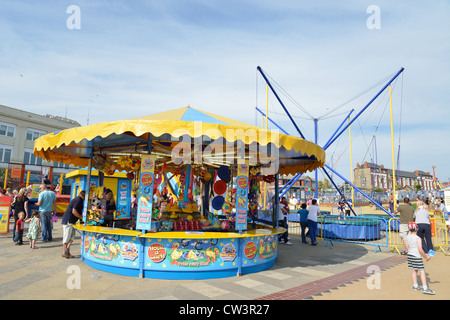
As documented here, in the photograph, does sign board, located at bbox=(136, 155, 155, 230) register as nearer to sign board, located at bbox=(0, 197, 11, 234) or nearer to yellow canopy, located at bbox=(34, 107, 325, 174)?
yellow canopy, located at bbox=(34, 107, 325, 174)

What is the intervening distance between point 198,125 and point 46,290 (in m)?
4.06

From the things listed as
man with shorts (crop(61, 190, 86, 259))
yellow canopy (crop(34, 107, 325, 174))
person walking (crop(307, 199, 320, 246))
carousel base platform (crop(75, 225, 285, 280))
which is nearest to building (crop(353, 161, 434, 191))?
person walking (crop(307, 199, 320, 246))

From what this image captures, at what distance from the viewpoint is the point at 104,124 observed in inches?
227

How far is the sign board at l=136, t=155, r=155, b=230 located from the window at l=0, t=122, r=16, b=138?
135ft

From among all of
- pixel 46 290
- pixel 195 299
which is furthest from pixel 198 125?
pixel 46 290

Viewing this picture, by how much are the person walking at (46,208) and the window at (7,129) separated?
35.3 metres

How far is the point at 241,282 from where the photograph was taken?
19.2ft

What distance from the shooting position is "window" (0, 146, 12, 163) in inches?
1462

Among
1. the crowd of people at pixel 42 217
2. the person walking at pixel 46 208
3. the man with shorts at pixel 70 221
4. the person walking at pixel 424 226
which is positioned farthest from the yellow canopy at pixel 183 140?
the person walking at pixel 424 226

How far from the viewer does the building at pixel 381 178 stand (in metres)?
91.2

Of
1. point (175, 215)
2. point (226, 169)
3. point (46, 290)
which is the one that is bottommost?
point (46, 290)

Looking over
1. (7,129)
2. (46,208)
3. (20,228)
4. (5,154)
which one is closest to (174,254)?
(46,208)
